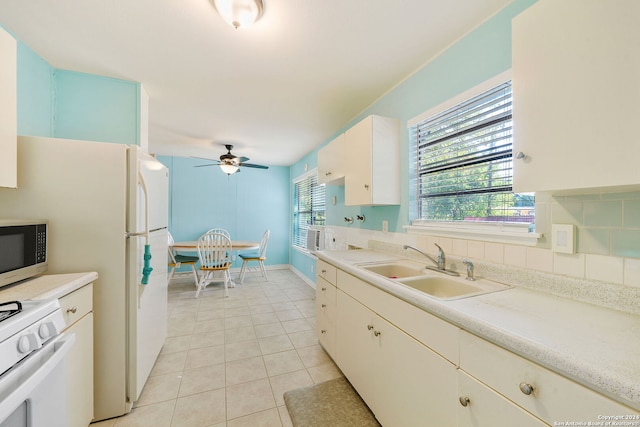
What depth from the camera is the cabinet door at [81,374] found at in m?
1.20

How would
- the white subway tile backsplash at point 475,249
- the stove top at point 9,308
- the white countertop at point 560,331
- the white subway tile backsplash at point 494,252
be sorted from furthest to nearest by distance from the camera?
the white subway tile backsplash at point 475,249, the white subway tile backsplash at point 494,252, the stove top at point 9,308, the white countertop at point 560,331

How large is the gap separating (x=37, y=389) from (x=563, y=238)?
2.11 m

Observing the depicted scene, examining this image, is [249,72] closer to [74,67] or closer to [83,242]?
[74,67]

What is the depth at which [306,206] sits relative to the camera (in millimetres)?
4828

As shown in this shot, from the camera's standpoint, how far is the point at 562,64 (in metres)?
0.86

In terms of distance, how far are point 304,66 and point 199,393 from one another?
2.51 metres

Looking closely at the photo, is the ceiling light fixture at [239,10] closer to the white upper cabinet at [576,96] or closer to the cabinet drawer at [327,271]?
the white upper cabinet at [576,96]

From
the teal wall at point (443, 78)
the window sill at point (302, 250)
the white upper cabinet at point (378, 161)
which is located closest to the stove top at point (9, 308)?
the white upper cabinet at point (378, 161)

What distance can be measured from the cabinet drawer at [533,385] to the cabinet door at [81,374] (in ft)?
5.87

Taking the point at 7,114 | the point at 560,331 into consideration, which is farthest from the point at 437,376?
the point at 7,114

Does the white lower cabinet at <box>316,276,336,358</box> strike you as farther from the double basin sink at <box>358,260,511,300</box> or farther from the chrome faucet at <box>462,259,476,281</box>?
the chrome faucet at <box>462,259,476,281</box>

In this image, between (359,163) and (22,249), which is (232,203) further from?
(22,249)

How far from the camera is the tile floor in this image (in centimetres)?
152

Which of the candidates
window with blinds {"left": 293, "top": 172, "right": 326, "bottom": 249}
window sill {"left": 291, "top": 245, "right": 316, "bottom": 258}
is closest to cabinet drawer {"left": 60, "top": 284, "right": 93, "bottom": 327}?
window with blinds {"left": 293, "top": 172, "right": 326, "bottom": 249}
